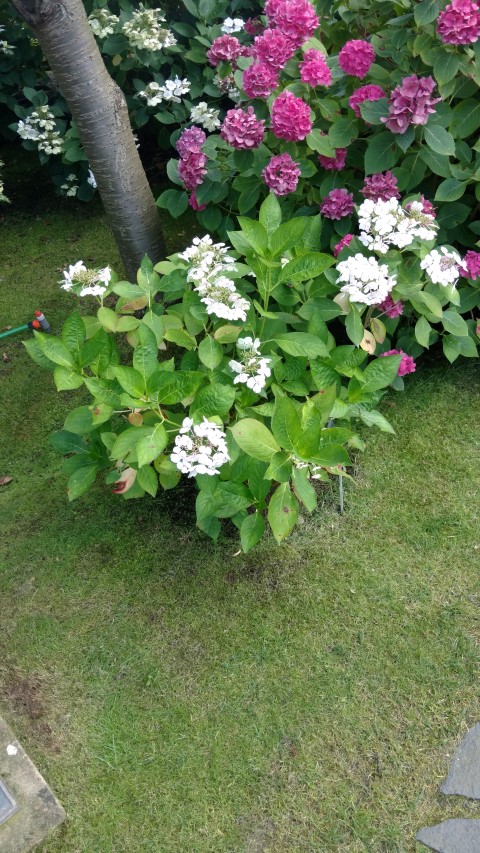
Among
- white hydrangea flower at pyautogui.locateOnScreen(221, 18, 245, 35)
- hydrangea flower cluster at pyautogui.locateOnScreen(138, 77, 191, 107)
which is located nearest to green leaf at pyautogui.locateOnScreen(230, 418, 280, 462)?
hydrangea flower cluster at pyautogui.locateOnScreen(138, 77, 191, 107)

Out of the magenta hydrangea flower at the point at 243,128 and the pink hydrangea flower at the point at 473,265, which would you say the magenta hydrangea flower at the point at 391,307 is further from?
the magenta hydrangea flower at the point at 243,128

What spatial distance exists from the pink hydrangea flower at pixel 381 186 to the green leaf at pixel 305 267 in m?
0.58

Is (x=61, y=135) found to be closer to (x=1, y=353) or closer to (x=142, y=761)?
(x=1, y=353)

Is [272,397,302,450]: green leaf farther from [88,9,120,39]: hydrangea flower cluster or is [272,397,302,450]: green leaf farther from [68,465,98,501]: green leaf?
[88,9,120,39]: hydrangea flower cluster

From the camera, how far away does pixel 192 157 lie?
2.72 m

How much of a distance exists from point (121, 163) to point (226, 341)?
1036 millimetres

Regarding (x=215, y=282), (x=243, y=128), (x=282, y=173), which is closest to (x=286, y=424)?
(x=215, y=282)

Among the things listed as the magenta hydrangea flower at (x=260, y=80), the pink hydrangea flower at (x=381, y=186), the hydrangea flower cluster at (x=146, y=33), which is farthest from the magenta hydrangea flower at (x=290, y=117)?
the hydrangea flower cluster at (x=146, y=33)

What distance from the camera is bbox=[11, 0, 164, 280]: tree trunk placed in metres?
2.28

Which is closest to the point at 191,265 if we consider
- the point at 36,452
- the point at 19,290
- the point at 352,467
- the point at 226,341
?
the point at 226,341

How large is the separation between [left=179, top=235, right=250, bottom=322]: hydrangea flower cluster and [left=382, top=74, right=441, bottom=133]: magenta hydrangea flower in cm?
84

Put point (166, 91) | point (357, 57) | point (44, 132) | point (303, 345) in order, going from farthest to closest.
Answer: point (44, 132) → point (166, 91) → point (357, 57) → point (303, 345)

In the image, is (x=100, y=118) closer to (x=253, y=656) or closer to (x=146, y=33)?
(x=146, y=33)

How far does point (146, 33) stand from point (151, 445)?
9.34 feet
